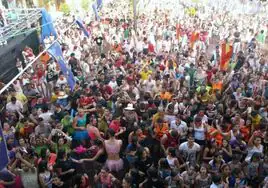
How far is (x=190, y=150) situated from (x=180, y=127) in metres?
0.67

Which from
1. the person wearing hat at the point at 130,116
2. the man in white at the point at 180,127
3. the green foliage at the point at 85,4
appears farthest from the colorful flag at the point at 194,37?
the green foliage at the point at 85,4

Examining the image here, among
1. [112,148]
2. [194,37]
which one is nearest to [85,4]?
[194,37]

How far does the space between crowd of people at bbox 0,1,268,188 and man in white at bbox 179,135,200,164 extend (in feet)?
0.06

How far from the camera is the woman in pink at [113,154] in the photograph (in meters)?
6.81

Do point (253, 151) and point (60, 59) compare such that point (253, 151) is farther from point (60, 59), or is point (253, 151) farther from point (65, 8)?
point (65, 8)

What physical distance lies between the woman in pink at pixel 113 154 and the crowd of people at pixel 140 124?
0.02m

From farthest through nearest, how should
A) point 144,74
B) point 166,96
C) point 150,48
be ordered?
point 150,48 < point 144,74 < point 166,96

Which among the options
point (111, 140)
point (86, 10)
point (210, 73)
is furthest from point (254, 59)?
point (86, 10)

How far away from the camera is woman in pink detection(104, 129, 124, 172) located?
681cm

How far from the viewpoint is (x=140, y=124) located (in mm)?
7512

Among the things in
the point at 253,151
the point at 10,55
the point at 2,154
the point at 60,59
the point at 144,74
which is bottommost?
the point at 253,151

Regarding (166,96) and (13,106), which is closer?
(13,106)

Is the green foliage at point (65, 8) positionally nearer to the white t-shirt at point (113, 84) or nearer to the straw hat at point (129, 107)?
the white t-shirt at point (113, 84)

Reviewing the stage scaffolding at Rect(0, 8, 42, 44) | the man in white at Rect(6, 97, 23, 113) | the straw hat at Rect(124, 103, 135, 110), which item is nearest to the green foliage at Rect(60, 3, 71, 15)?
the stage scaffolding at Rect(0, 8, 42, 44)
